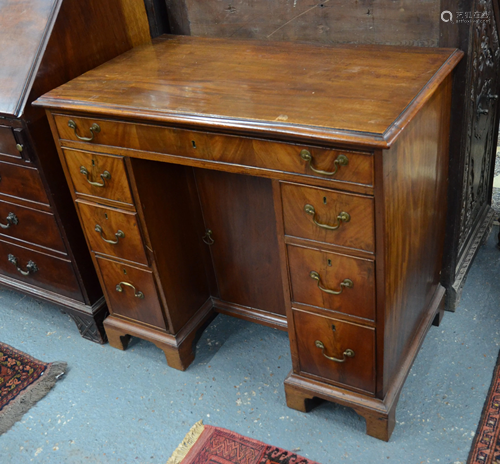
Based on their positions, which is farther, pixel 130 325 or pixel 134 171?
pixel 130 325

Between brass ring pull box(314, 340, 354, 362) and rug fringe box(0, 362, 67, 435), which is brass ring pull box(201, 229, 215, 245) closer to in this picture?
brass ring pull box(314, 340, 354, 362)

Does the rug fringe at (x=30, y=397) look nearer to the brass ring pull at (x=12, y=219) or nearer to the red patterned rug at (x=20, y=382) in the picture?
the red patterned rug at (x=20, y=382)

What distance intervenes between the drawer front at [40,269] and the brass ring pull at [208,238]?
21.8 inches

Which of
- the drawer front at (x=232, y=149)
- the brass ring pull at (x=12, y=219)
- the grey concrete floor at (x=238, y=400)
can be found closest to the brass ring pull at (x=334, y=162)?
the drawer front at (x=232, y=149)

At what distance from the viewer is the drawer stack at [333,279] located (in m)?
1.55

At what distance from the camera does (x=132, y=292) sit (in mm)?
2244

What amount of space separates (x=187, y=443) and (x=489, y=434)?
3.31 feet

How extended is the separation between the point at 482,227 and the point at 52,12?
198 cm

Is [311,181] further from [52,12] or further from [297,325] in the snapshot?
[52,12]

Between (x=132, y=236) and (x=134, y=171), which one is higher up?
(x=134, y=171)

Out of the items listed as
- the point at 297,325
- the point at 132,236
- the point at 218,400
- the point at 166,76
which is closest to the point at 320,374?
the point at 297,325

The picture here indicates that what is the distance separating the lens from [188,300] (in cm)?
232

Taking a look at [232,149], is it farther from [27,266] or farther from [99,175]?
[27,266]

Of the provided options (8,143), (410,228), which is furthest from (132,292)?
(410,228)
